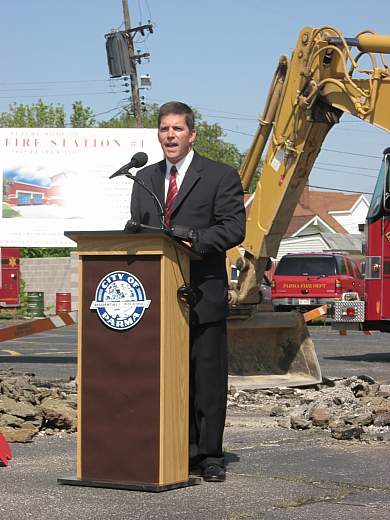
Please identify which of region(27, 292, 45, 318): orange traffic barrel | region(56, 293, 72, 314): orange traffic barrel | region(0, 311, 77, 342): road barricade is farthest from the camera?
region(27, 292, 45, 318): orange traffic barrel

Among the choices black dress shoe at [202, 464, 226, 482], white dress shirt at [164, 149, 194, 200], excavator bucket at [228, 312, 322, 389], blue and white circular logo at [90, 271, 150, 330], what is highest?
white dress shirt at [164, 149, 194, 200]

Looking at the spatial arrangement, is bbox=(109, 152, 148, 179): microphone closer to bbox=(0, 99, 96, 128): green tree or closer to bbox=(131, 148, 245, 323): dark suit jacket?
bbox=(131, 148, 245, 323): dark suit jacket

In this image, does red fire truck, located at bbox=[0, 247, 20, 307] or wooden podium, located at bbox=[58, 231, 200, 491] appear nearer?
wooden podium, located at bbox=[58, 231, 200, 491]

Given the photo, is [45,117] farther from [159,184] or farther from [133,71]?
[159,184]

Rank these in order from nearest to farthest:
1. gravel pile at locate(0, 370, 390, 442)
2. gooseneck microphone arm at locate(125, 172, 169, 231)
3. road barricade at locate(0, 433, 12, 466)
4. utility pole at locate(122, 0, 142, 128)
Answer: gooseneck microphone arm at locate(125, 172, 169, 231) < road barricade at locate(0, 433, 12, 466) < gravel pile at locate(0, 370, 390, 442) < utility pole at locate(122, 0, 142, 128)

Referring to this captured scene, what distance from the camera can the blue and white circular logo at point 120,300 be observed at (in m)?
6.13

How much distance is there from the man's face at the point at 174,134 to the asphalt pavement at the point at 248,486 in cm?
181

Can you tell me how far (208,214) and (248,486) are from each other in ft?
4.86

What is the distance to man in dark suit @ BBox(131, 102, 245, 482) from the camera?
6590mm

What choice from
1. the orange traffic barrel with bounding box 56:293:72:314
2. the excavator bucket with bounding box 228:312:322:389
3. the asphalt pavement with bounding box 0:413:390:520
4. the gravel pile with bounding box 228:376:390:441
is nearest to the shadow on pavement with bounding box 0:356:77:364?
the excavator bucket with bounding box 228:312:322:389

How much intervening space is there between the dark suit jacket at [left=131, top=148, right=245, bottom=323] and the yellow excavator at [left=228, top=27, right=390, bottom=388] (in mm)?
5283

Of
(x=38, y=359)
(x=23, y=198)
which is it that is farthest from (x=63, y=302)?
(x=23, y=198)

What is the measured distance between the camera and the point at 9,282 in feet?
Answer: 137

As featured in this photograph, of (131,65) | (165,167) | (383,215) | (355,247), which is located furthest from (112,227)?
(355,247)
